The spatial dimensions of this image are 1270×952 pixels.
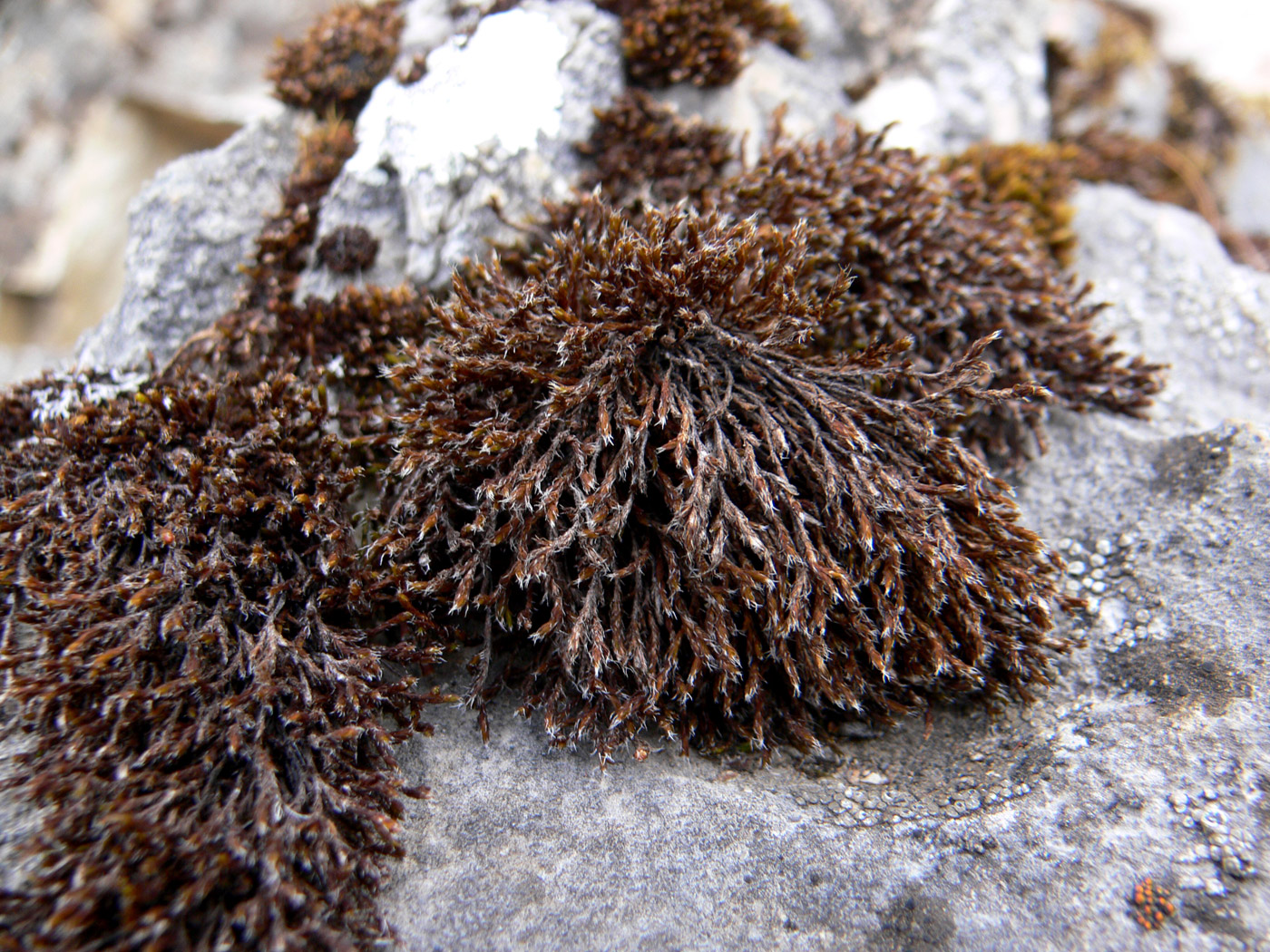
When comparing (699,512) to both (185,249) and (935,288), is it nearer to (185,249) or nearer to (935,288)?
(935,288)

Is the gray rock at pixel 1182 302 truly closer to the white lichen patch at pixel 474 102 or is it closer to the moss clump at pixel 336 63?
the white lichen patch at pixel 474 102

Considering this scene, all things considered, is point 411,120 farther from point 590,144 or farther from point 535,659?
point 535,659

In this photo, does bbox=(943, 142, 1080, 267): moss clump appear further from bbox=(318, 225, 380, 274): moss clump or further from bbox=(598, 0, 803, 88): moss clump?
bbox=(318, 225, 380, 274): moss clump

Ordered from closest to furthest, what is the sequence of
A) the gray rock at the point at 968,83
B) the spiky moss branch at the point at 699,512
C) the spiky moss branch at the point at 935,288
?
the spiky moss branch at the point at 699,512
the spiky moss branch at the point at 935,288
the gray rock at the point at 968,83

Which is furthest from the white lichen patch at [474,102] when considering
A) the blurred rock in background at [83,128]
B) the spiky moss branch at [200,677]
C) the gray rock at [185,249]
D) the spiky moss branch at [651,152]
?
the blurred rock in background at [83,128]

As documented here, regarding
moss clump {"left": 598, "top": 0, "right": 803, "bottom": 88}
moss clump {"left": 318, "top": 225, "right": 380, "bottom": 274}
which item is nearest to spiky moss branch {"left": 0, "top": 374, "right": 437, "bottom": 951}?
moss clump {"left": 318, "top": 225, "right": 380, "bottom": 274}

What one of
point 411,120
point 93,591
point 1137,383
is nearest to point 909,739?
point 1137,383
